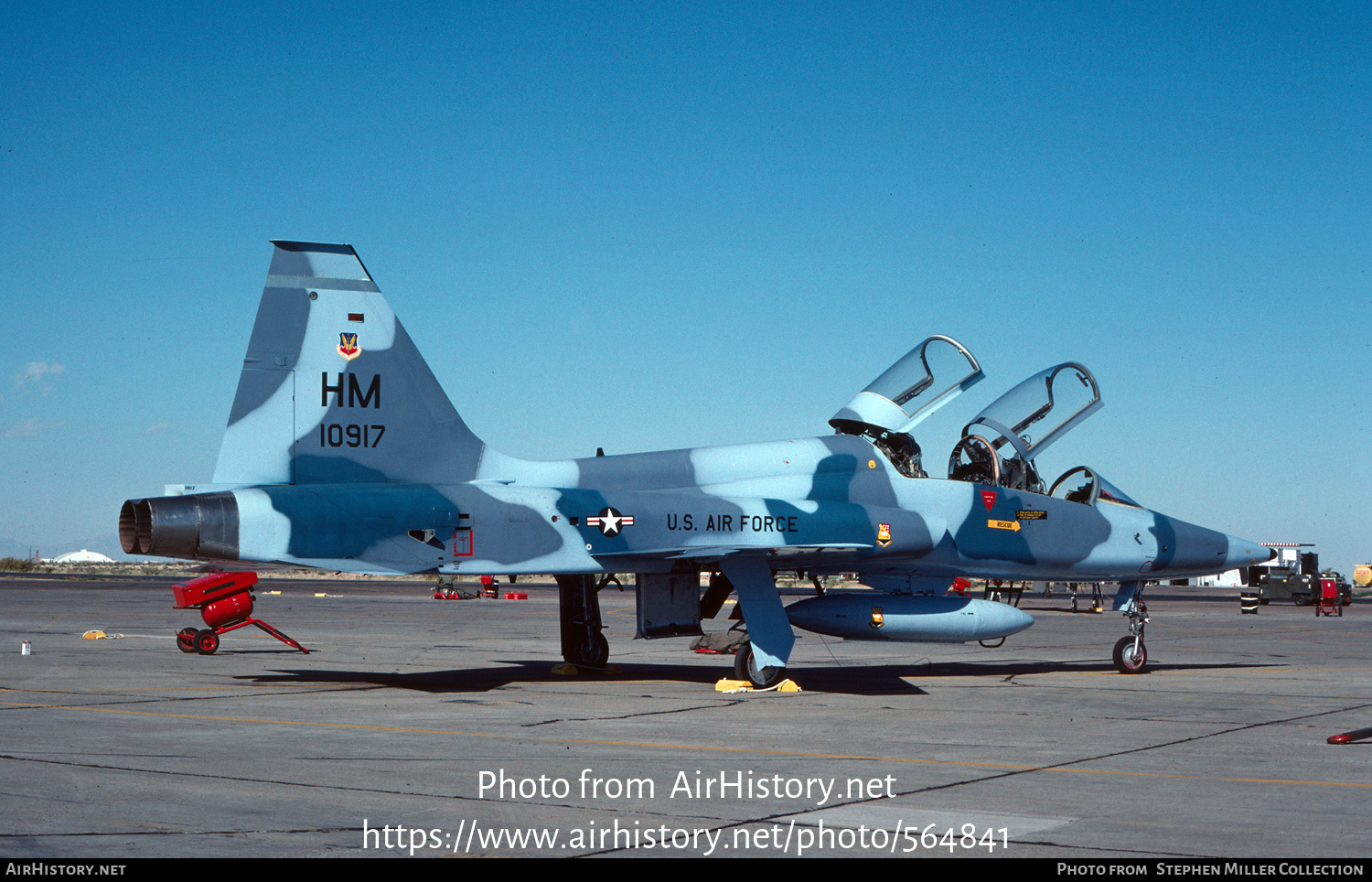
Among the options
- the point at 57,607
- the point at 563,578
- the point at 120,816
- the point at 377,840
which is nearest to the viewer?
the point at 377,840

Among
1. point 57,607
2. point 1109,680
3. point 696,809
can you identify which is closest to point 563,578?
point 1109,680

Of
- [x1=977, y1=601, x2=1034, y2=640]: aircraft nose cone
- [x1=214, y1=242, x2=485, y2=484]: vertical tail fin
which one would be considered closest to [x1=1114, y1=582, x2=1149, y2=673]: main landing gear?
[x1=977, y1=601, x2=1034, y2=640]: aircraft nose cone

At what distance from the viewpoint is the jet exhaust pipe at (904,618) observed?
14.6 metres

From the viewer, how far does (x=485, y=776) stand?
830 centimetres

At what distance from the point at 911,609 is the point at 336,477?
263 inches

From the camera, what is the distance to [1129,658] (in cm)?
1761

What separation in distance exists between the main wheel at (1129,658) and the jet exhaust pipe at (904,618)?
128 inches

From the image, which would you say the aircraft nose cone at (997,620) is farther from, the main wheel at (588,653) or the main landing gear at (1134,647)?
the main wheel at (588,653)

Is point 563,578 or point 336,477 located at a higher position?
Answer: point 336,477

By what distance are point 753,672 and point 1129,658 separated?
20.2 feet

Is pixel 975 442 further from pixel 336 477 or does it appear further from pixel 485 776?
pixel 485 776

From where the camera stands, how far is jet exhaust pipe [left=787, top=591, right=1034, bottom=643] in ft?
47.8
